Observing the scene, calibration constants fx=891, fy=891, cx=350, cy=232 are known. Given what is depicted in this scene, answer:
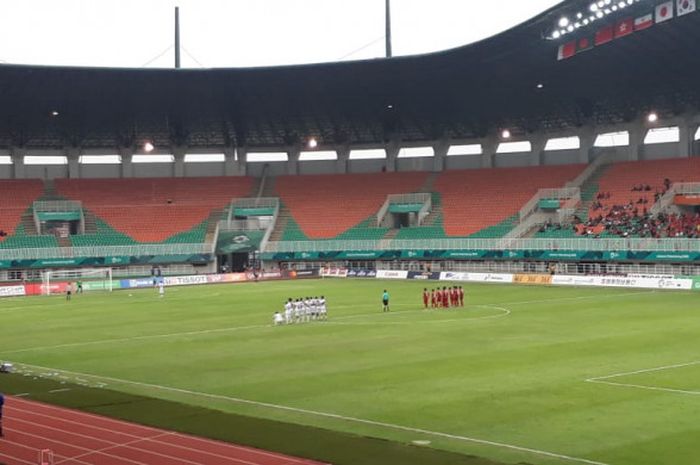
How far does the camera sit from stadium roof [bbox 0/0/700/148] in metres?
62.8

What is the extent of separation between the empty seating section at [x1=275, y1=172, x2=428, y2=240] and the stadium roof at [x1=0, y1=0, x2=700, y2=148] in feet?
14.5

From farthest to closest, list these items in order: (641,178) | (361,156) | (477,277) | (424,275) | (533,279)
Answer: (361,156) < (641,178) < (424,275) < (477,277) < (533,279)

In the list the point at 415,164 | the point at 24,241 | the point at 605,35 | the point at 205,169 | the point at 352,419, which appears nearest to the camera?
the point at 352,419

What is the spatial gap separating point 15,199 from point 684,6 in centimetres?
6257

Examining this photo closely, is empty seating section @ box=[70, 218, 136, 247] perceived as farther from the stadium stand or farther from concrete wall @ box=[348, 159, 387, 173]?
the stadium stand

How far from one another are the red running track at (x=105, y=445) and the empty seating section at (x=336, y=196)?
2490 inches

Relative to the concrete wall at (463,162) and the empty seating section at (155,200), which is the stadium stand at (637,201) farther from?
the empty seating section at (155,200)

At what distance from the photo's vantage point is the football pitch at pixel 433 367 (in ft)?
60.3

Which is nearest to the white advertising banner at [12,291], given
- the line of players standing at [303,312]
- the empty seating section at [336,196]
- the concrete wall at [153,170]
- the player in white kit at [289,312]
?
the empty seating section at [336,196]

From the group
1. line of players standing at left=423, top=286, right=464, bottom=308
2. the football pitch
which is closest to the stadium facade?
line of players standing at left=423, top=286, right=464, bottom=308

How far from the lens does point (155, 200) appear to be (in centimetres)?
8762

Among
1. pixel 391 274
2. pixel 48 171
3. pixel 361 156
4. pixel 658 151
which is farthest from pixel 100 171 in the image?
pixel 658 151

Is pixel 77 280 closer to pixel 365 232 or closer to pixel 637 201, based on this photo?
pixel 365 232

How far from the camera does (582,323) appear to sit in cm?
3794
